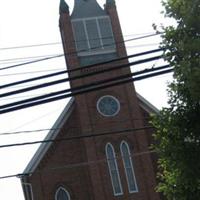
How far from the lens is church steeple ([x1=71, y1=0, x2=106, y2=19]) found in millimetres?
35000

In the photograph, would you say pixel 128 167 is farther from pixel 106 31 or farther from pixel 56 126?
pixel 106 31

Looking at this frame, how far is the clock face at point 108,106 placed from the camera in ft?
108

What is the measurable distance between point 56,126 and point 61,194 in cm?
336

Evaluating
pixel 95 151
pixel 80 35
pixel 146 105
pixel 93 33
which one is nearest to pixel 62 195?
pixel 95 151

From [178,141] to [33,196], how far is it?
1863cm

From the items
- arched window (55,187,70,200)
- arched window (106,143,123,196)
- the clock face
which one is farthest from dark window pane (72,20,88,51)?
arched window (55,187,70,200)

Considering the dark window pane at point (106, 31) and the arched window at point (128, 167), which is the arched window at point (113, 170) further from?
the dark window pane at point (106, 31)

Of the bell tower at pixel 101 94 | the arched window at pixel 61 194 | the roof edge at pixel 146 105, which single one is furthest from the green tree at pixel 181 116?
the roof edge at pixel 146 105

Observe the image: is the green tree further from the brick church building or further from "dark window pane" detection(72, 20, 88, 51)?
"dark window pane" detection(72, 20, 88, 51)

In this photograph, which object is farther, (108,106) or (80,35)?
(80,35)

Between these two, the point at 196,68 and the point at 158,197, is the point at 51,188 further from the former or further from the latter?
the point at 196,68

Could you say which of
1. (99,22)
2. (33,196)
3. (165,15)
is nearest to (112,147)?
(33,196)

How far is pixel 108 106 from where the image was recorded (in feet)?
108

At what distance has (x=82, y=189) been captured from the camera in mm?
31688
